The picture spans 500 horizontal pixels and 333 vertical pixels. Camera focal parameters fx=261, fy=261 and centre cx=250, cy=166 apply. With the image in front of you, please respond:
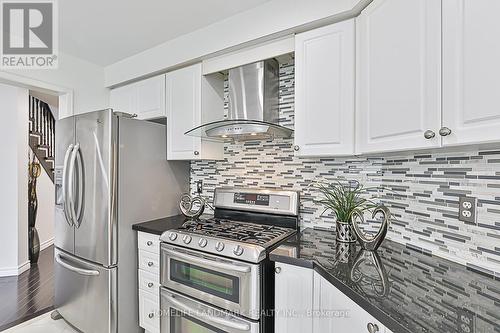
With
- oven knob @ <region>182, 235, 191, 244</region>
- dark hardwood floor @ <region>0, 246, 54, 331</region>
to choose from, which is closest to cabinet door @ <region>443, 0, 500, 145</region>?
oven knob @ <region>182, 235, 191, 244</region>

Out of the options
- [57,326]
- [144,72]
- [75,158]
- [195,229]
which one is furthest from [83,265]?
[144,72]

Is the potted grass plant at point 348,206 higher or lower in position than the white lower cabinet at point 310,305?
higher

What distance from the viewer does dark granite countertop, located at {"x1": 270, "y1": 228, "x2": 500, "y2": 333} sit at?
30.4 inches

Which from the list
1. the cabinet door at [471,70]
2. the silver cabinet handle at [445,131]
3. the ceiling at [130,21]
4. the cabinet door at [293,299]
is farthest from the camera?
the ceiling at [130,21]

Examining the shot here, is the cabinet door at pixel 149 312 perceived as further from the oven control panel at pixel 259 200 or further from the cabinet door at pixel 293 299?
the cabinet door at pixel 293 299

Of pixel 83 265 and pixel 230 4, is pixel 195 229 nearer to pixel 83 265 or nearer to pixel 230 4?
pixel 83 265

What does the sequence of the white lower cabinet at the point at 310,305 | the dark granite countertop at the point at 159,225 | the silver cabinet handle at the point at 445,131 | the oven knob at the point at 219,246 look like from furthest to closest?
1. the dark granite countertop at the point at 159,225
2. the oven knob at the point at 219,246
3. the white lower cabinet at the point at 310,305
4. the silver cabinet handle at the point at 445,131

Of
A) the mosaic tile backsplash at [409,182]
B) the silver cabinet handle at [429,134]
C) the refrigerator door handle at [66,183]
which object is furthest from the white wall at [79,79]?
the silver cabinet handle at [429,134]

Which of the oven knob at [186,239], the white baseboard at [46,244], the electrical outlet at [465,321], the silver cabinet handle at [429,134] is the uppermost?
the silver cabinet handle at [429,134]

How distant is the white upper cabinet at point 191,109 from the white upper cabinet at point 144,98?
0.10 metres

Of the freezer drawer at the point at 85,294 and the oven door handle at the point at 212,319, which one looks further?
the freezer drawer at the point at 85,294

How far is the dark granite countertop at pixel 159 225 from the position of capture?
6.42 ft

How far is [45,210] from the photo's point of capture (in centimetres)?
427

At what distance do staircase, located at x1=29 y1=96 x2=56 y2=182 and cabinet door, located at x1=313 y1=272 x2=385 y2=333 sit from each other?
4.64m
